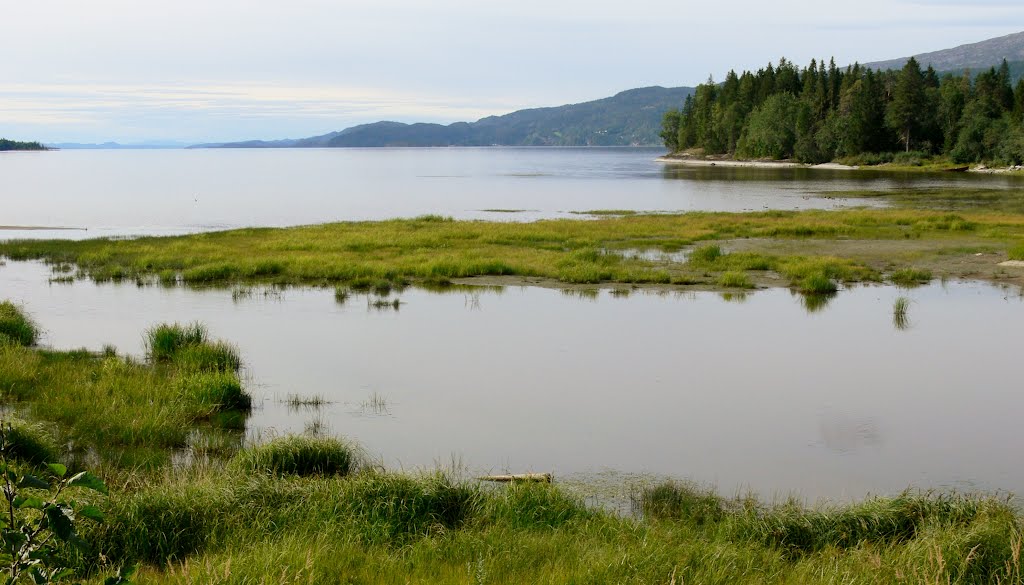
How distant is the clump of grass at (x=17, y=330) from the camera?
2064 centimetres

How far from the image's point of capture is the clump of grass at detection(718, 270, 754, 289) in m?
30.4

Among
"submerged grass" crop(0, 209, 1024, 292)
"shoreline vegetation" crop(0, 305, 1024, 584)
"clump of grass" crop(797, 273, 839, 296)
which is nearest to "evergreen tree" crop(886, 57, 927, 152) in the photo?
"submerged grass" crop(0, 209, 1024, 292)

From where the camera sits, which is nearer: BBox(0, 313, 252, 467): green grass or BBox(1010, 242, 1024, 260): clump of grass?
BBox(0, 313, 252, 467): green grass

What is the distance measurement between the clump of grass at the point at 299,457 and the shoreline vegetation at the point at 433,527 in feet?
0.09

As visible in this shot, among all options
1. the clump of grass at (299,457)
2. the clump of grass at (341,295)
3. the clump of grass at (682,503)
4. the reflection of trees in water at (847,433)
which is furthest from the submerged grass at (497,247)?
the clump of grass at (682,503)

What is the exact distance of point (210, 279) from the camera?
32.0 metres

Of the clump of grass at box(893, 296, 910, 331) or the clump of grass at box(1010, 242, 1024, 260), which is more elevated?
the clump of grass at box(1010, 242, 1024, 260)

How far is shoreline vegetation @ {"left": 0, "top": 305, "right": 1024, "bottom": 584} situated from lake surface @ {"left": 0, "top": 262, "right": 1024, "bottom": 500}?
1.73m

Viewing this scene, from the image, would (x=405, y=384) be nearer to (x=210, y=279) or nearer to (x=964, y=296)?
(x=210, y=279)

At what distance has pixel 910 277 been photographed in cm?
3177

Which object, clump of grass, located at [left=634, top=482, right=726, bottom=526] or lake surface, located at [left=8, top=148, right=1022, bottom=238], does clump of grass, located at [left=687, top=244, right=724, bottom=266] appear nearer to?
clump of grass, located at [left=634, top=482, right=726, bottom=526]

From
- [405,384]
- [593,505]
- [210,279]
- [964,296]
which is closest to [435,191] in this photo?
[210,279]

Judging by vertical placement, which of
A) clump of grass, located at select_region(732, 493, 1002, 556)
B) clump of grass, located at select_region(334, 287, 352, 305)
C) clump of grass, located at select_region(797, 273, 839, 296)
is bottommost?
clump of grass, located at select_region(797, 273, 839, 296)

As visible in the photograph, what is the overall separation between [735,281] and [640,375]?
1208cm
